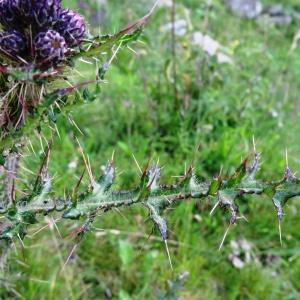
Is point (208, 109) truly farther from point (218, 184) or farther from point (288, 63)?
point (218, 184)

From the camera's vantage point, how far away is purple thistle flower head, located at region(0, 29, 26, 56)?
4.93ft

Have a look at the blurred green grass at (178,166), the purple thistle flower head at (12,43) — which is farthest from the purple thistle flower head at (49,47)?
the blurred green grass at (178,166)

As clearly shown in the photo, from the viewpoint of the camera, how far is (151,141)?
3.95 metres

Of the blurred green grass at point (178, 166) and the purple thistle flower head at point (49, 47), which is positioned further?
the blurred green grass at point (178, 166)

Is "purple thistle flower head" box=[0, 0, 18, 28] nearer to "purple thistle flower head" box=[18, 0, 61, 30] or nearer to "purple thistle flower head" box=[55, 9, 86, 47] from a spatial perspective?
"purple thistle flower head" box=[18, 0, 61, 30]

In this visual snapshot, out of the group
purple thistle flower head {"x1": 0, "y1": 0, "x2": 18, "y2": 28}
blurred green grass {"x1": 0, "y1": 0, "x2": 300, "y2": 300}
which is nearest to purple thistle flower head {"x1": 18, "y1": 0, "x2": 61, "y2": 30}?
purple thistle flower head {"x1": 0, "y1": 0, "x2": 18, "y2": 28}

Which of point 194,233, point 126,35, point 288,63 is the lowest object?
point 194,233

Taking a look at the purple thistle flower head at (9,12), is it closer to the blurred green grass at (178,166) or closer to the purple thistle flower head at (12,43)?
the purple thistle flower head at (12,43)

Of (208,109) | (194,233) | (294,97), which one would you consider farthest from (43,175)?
(294,97)

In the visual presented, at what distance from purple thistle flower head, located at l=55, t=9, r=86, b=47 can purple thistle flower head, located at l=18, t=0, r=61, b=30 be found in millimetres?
42

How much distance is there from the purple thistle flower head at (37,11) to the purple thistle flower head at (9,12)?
0.02 meters

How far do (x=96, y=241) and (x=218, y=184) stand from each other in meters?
1.57

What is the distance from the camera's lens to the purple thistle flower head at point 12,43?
1.50 meters

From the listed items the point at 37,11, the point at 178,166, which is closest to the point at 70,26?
the point at 37,11
